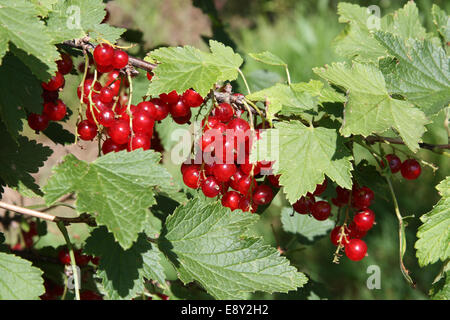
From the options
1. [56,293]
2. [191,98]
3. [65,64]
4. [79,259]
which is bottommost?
[56,293]

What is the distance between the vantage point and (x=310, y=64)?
3809 millimetres

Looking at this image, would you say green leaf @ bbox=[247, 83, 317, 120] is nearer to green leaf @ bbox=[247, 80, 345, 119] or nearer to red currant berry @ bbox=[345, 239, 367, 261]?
green leaf @ bbox=[247, 80, 345, 119]

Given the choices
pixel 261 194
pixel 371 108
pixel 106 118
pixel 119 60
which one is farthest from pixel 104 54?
pixel 371 108

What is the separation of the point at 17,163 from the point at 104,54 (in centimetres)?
37

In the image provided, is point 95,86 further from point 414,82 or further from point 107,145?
point 414,82

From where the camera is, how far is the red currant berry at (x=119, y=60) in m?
1.06

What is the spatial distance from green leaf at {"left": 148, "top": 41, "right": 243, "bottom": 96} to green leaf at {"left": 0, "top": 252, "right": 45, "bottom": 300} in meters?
0.43

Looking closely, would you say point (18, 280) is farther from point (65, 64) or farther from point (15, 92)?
point (65, 64)

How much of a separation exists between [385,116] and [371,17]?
653mm

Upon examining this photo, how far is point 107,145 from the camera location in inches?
45.0

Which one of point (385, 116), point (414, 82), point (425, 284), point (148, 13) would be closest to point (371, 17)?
point (414, 82)

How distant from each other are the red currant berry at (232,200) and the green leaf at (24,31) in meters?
0.48

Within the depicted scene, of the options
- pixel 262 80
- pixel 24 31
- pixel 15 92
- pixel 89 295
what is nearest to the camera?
pixel 24 31

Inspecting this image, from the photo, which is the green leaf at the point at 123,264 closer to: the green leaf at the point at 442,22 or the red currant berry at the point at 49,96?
the red currant berry at the point at 49,96
